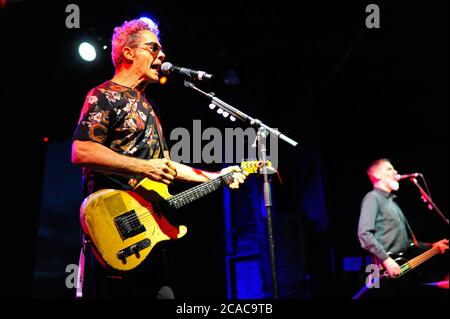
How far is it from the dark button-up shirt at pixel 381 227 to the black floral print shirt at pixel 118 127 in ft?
11.7

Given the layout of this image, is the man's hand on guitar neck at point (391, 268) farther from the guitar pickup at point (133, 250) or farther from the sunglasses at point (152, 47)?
the sunglasses at point (152, 47)

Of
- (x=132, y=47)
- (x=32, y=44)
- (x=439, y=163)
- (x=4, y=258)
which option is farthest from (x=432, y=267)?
(x=32, y=44)

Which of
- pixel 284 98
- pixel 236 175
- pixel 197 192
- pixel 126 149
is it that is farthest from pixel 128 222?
pixel 284 98

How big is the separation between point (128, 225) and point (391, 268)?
12.8ft

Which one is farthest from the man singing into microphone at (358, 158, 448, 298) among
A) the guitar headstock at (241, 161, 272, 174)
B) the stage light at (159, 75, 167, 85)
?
the stage light at (159, 75, 167, 85)

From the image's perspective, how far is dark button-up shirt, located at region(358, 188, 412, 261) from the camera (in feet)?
17.8

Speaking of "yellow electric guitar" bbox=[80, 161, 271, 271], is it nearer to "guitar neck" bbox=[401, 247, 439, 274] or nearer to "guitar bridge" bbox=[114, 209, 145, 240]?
"guitar bridge" bbox=[114, 209, 145, 240]

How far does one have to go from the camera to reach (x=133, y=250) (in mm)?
2482

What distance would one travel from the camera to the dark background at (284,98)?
213 inches

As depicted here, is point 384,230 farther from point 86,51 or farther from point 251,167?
point 86,51

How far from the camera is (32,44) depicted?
5.19 m

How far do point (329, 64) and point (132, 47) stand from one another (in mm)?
5167

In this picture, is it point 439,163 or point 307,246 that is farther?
point 439,163
